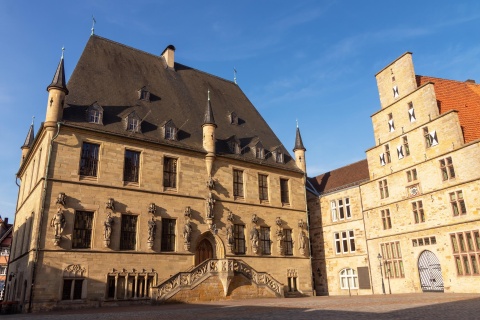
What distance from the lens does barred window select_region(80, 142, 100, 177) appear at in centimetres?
2008

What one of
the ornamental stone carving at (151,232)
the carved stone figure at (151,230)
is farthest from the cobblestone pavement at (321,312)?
the carved stone figure at (151,230)

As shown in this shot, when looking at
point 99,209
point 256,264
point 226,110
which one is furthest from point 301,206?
point 99,209

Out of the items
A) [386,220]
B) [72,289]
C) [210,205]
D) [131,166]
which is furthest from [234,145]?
[72,289]

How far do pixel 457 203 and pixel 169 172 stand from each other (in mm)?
16134

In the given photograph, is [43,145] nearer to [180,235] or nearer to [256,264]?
[180,235]

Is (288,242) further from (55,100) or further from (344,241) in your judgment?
(55,100)

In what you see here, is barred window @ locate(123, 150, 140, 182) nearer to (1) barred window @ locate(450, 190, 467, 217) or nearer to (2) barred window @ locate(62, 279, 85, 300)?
(2) barred window @ locate(62, 279, 85, 300)

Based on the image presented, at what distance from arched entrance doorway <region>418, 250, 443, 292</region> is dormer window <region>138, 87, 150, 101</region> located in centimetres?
1944

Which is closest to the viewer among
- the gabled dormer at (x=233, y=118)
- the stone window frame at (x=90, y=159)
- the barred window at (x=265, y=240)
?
the stone window frame at (x=90, y=159)

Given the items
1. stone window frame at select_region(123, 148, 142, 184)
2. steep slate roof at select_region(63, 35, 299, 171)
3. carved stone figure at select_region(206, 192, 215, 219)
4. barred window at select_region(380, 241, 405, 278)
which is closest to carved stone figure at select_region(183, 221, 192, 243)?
carved stone figure at select_region(206, 192, 215, 219)

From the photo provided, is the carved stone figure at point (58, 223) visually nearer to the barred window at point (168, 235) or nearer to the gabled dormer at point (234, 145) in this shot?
the barred window at point (168, 235)

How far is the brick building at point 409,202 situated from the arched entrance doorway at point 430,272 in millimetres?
56

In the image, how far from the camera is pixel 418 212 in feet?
75.5

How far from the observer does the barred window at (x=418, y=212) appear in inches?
898
